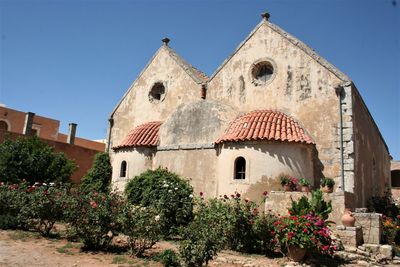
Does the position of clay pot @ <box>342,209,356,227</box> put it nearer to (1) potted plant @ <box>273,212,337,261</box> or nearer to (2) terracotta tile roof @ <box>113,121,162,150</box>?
(1) potted plant @ <box>273,212,337,261</box>

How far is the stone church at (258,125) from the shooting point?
45.0 feet

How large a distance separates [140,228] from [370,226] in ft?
23.9

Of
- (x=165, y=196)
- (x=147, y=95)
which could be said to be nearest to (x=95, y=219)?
(x=165, y=196)

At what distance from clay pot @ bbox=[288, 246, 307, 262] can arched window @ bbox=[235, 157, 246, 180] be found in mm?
5162

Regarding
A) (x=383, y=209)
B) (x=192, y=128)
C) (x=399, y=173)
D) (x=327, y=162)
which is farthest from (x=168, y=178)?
(x=399, y=173)

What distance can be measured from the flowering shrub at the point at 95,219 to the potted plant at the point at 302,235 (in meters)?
4.46

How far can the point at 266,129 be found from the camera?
14.0 metres

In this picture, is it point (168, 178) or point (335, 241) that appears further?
point (168, 178)

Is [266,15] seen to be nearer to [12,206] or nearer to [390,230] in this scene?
[390,230]

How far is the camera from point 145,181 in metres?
14.8

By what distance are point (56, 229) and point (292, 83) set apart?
36.9ft

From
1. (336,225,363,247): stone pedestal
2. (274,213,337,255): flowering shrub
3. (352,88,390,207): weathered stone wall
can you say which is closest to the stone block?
(336,225,363,247): stone pedestal

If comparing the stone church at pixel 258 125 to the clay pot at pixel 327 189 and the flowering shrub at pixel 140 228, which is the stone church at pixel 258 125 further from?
the flowering shrub at pixel 140 228

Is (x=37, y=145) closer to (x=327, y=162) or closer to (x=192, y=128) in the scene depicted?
(x=192, y=128)
